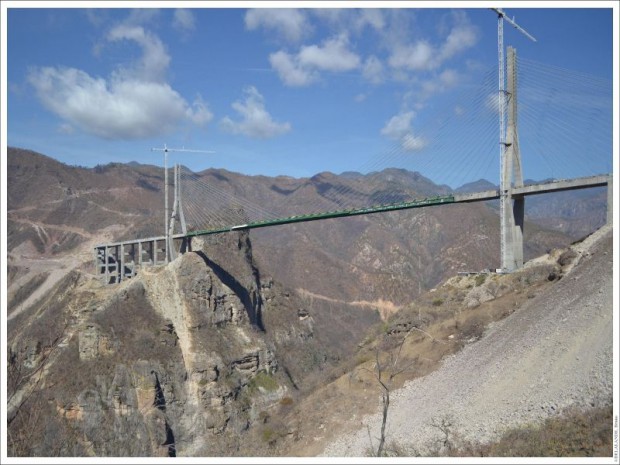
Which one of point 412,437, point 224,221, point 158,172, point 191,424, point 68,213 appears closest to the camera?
point 412,437

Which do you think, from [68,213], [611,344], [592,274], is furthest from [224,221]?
[68,213]

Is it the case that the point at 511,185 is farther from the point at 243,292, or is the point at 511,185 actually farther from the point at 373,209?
the point at 243,292

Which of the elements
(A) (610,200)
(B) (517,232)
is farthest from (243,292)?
(A) (610,200)

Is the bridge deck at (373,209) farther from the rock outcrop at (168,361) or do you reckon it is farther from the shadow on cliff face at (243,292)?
the rock outcrop at (168,361)

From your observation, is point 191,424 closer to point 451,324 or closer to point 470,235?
point 451,324

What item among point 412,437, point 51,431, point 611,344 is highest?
point 611,344

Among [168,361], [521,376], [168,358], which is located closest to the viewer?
[521,376]
